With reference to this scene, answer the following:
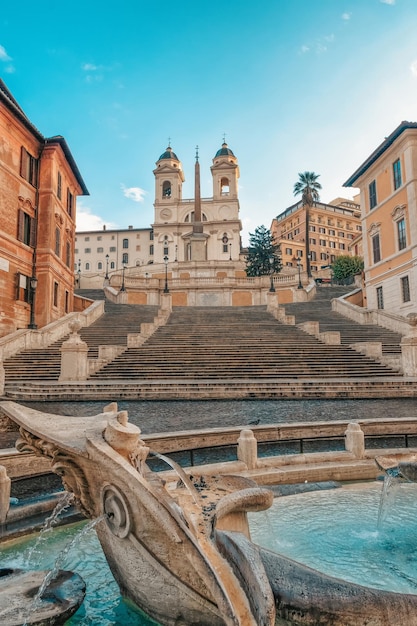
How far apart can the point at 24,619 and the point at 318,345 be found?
19.2 m

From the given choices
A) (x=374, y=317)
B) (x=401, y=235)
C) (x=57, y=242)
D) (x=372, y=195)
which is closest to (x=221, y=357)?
(x=374, y=317)

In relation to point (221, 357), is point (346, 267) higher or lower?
higher

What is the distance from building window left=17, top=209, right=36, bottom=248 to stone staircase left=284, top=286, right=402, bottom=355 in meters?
20.1

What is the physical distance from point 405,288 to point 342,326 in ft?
20.9

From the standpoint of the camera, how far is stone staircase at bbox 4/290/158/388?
17.7m

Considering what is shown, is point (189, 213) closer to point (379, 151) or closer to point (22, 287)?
point (379, 151)

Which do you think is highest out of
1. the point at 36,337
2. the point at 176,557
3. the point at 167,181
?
the point at 167,181

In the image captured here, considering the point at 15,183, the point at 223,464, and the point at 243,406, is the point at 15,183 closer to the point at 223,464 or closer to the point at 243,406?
the point at 243,406

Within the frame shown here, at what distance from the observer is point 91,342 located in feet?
74.4

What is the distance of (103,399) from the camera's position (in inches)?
540

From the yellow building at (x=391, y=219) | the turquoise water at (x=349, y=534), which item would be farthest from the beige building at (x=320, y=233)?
the turquoise water at (x=349, y=534)

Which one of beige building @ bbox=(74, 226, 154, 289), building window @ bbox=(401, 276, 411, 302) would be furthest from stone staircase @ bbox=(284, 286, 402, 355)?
beige building @ bbox=(74, 226, 154, 289)

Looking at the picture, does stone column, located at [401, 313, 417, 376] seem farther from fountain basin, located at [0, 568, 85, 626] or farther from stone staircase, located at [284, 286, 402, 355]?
fountain basin, located at [0, 568, 85, 626]

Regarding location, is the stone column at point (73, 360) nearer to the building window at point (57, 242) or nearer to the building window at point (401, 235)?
the building window at point (57, 242)
